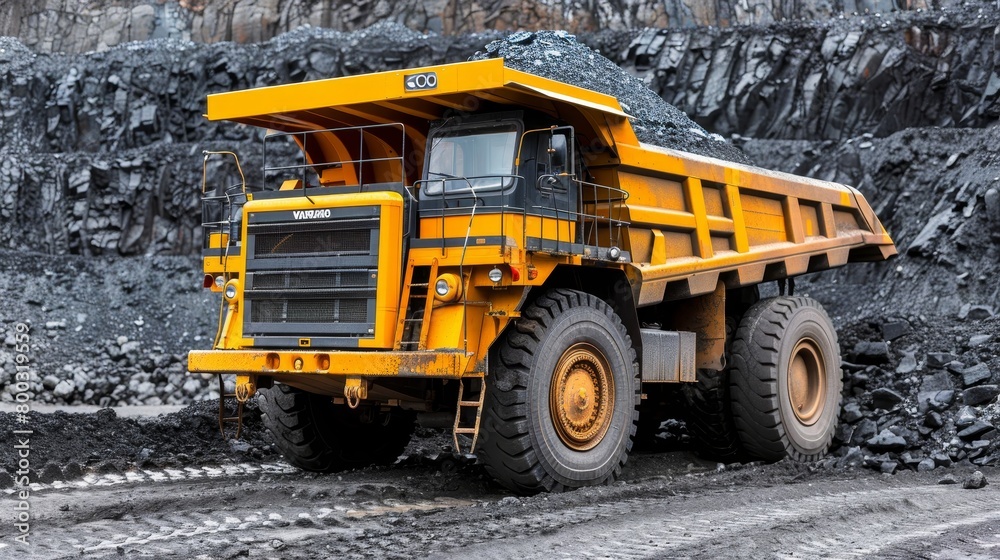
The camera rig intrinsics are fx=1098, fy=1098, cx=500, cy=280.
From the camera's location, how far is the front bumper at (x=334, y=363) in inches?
301

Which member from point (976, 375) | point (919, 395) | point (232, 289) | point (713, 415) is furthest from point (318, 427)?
point (976, 375)

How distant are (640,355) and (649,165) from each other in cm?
166

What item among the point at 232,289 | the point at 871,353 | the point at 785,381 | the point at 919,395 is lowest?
the point at 919,395

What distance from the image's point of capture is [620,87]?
41.7 feet

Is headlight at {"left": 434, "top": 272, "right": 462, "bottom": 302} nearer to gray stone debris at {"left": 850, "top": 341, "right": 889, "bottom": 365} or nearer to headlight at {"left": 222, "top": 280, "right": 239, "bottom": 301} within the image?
headlight at {"left": 222, "top": 280, "right": 239, "bottom": 301}

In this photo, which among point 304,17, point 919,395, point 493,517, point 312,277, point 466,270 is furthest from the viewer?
point 304,17

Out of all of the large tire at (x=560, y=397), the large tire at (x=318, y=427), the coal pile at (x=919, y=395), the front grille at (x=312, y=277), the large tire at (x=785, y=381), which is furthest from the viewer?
the large tire at (x=785, y=381)

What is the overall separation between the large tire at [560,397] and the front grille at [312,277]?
1.11 metres

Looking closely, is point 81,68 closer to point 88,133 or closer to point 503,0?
point 88,133

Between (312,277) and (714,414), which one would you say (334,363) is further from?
(714,414)

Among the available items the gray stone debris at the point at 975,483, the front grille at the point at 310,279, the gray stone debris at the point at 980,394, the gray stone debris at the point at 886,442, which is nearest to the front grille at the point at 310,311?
the front grille at the point at 310,279

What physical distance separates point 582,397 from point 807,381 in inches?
161

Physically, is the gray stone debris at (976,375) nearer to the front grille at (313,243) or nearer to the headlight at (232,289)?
the front grille at (313,243)

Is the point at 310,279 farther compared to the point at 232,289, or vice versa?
the point at 232,289
